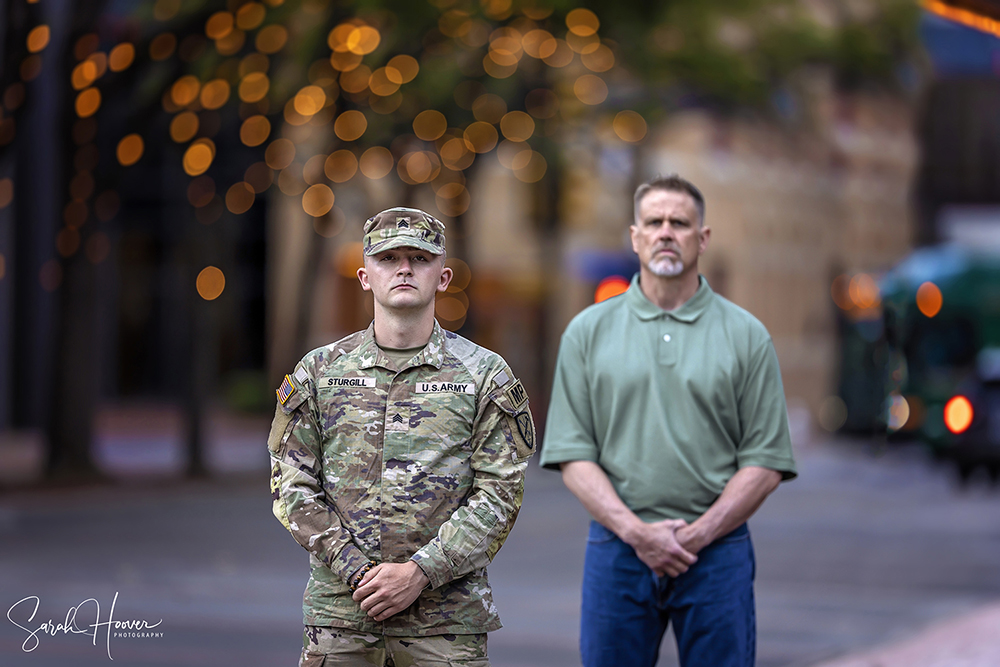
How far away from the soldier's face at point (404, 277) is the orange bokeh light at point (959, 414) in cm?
1781

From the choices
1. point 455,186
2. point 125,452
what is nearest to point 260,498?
point 125,452

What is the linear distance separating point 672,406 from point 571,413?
0.31 metres

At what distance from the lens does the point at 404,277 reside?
3.71m

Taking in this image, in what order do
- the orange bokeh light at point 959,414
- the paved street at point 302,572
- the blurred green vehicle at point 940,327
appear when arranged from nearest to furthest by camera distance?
the paved street at point 302,572 < the orange bokeh light at point 959,414 < the blurred green vehicle at point 940,327

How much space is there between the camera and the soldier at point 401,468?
12.1 feet

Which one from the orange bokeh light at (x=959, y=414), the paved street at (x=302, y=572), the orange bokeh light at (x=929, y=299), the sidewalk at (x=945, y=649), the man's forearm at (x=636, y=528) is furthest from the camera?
the orange bokeh light at (x=929, y=299)

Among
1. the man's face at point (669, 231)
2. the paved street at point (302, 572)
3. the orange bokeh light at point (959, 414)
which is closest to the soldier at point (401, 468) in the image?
the man's face at point (669, 231)

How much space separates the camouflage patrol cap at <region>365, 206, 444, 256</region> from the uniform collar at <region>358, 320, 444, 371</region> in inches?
8.3

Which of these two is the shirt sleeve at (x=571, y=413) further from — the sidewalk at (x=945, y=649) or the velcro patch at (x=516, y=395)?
the sidewalk at (x=945, y=649)

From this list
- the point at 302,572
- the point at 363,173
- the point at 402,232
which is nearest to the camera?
the point at 402,232

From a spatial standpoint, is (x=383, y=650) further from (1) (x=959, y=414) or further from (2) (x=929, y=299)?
(2) (x=929, y=299)

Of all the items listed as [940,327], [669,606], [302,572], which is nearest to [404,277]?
[669,606]

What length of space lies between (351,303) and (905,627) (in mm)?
31120

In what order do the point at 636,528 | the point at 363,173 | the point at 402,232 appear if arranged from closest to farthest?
the point at 402,232
the point at 636,528
the point at 363,173
